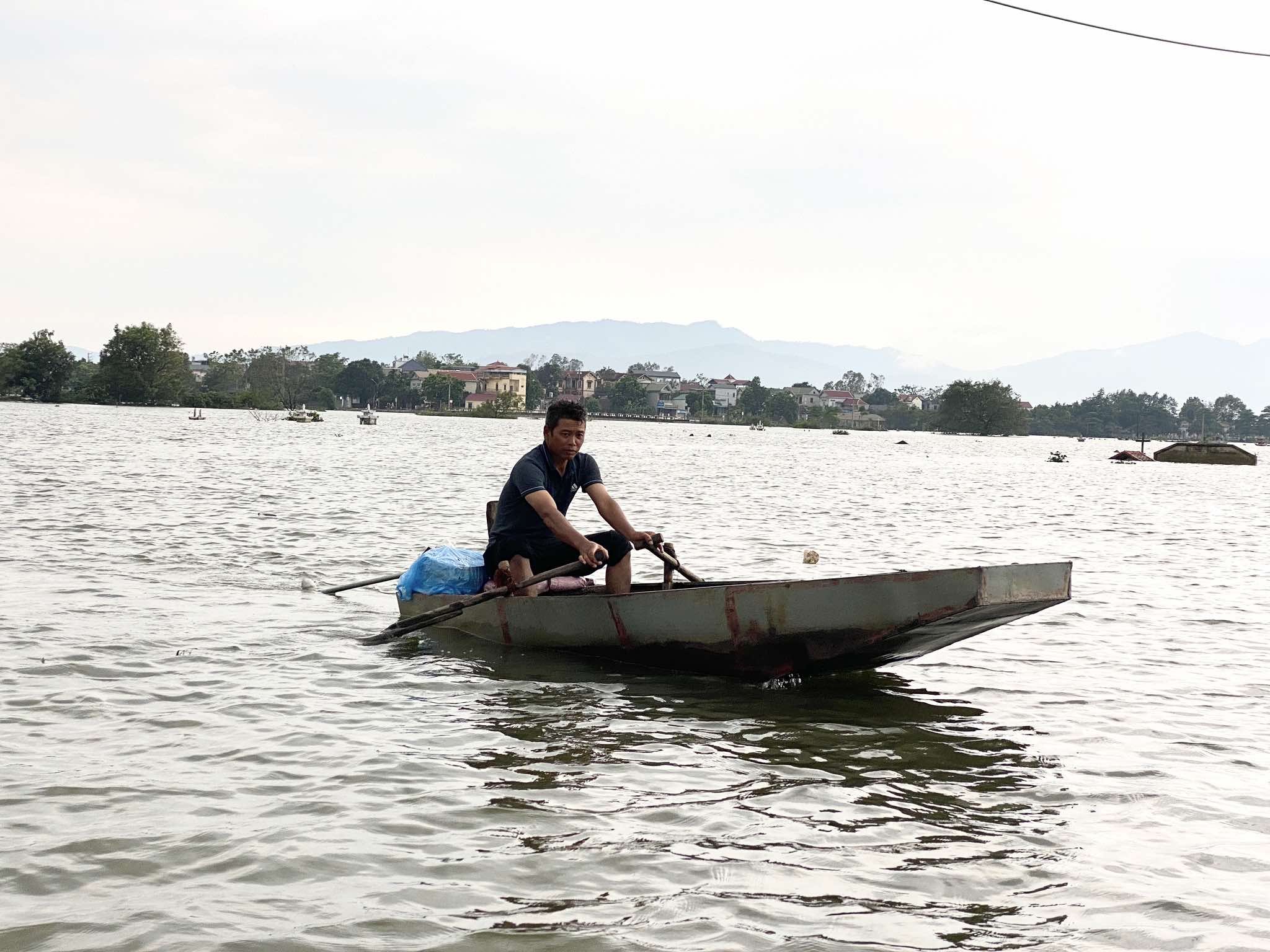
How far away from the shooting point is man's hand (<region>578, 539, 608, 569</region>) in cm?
889

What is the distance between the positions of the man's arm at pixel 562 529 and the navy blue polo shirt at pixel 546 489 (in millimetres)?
196

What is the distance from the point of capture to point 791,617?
8.09 meters

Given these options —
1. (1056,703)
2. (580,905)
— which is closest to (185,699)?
(580,905)

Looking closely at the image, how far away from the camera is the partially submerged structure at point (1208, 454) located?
87875 millimetres

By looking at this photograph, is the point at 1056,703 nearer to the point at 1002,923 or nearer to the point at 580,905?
the point at 1002,923

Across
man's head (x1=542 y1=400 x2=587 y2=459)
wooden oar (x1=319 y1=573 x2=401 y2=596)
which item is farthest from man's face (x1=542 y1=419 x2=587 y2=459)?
wooden oar (x1=319 y1=573 x2=401 y2=596)

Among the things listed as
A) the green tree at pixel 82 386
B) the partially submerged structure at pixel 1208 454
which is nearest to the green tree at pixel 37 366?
the green tree at pixel 82 386

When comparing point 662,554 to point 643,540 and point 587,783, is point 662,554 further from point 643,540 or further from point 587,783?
point 587,783

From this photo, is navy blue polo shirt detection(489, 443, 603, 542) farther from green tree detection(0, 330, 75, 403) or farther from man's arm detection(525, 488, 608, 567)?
green tree detection(0, 330, 75, 403)

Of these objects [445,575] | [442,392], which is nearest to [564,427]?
[445,575]

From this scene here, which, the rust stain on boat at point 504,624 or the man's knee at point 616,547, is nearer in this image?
the man's knee at point 616,547

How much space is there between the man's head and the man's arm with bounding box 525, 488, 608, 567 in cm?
38

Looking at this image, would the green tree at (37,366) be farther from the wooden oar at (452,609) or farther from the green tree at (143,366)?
the wooden oar at (452,609)

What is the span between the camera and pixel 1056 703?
880 centimetres
